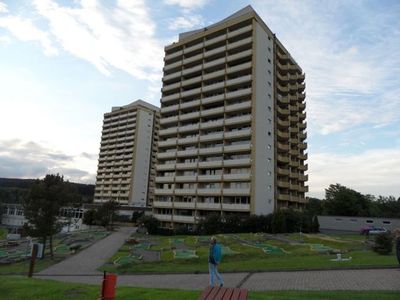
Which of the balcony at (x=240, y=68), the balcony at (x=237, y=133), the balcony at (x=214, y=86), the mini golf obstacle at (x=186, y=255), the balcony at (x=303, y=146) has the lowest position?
the mini golf obstacle at (x=186, y=255)

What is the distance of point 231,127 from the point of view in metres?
66.4

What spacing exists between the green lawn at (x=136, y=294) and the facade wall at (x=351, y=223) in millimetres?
54304

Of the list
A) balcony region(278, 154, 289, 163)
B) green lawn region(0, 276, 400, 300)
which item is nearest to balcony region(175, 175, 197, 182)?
balcony region(278, 154, 289, 163)

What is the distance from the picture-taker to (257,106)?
63156mm

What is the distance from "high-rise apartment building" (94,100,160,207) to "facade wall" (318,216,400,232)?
70609 millimetres

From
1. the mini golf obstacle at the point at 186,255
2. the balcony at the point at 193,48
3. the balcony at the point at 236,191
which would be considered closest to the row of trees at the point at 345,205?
the balcony at the point at 236,191

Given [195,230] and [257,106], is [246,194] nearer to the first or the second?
[195,230]

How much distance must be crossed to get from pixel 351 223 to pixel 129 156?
84.5m

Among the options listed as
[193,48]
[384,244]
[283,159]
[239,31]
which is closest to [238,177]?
[283,159]

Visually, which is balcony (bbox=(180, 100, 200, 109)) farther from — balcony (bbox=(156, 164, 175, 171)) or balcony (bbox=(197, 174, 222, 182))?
balcony (bbox=(197, 174, 222, 182))

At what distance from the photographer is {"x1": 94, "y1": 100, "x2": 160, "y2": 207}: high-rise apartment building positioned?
127m

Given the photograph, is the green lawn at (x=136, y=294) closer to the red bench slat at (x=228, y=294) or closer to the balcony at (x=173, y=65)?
the red bench slat at (x=228, y=294)

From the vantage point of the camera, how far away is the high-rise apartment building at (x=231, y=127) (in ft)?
203

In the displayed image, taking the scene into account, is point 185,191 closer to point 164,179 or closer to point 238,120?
point 164,179
